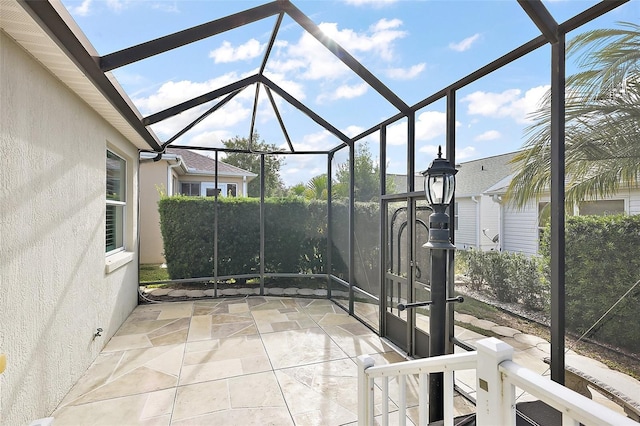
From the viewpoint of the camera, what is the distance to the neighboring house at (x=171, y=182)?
6.23 m

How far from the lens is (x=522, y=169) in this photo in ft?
7.36

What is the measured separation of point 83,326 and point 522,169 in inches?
161

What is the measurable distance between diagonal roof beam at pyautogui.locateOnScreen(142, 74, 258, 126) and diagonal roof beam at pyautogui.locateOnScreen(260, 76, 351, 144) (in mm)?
193

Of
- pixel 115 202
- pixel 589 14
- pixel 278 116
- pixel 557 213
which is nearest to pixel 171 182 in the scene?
pixel 115 202

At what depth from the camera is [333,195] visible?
5.72 m

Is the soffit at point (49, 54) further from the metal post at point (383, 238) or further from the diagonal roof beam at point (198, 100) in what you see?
the metal post at point (383, 238)

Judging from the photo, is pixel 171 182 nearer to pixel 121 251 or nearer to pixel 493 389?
pixel 121 251

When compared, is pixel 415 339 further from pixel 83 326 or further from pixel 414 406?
pixel 83 326

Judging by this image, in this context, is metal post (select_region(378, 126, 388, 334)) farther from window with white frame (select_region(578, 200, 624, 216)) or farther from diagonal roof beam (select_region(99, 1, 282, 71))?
window with white frame (select_region(578, 200, 624, 216))

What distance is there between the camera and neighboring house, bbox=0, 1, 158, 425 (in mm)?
2002

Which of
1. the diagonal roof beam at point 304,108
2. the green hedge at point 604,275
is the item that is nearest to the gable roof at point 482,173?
the green hedge at point 604,275

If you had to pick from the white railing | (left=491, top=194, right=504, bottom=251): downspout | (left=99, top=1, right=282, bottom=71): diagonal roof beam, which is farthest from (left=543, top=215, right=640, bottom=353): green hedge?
(left=99, top=1, right=282, bottom=71): diagonal roof beam

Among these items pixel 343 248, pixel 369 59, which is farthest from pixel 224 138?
pixel 369 59

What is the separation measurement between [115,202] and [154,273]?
2.15 meters
